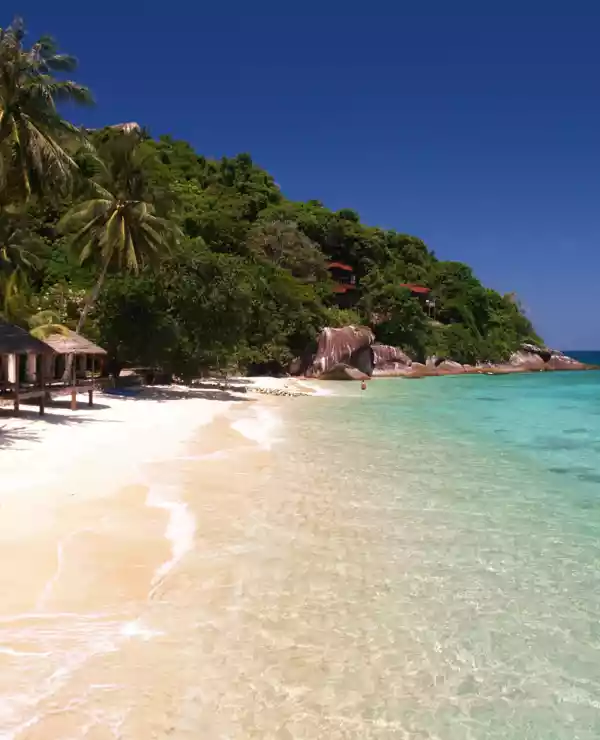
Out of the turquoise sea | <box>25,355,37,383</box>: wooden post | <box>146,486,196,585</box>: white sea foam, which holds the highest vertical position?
<box>25,355,37,383</box>: wooden post

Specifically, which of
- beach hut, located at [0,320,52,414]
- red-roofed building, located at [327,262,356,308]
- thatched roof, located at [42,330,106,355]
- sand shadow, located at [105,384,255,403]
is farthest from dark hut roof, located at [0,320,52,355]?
red-roofed building, located at [327,262,356,308]

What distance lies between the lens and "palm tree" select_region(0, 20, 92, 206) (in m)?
11.9

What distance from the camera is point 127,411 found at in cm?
1565

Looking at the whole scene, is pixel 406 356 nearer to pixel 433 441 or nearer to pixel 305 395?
pixel 305 395

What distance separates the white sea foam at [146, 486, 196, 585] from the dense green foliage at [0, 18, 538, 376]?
297 inches

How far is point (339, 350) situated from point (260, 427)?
965 inches

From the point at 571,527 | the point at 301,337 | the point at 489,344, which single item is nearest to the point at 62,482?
the point at 571,527

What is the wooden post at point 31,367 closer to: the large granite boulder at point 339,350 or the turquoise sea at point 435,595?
the turquoise sea at point 435,595

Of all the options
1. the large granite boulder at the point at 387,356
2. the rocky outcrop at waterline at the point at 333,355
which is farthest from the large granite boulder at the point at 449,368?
the rocky outcrop at waterline at the point at 333,355

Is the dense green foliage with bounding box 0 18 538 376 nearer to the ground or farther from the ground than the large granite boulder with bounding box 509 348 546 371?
farther from the ground

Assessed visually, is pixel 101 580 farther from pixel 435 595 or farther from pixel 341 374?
pixel 341 374

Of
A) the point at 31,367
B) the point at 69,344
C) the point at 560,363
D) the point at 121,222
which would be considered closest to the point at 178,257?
the point at 121,222

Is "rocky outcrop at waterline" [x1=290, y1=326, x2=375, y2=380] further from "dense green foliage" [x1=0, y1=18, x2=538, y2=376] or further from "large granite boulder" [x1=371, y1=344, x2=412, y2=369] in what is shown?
"large granite boulder" [x1=371, y1=344, x2=412, y2=369]

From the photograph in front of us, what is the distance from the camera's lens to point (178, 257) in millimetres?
21703
